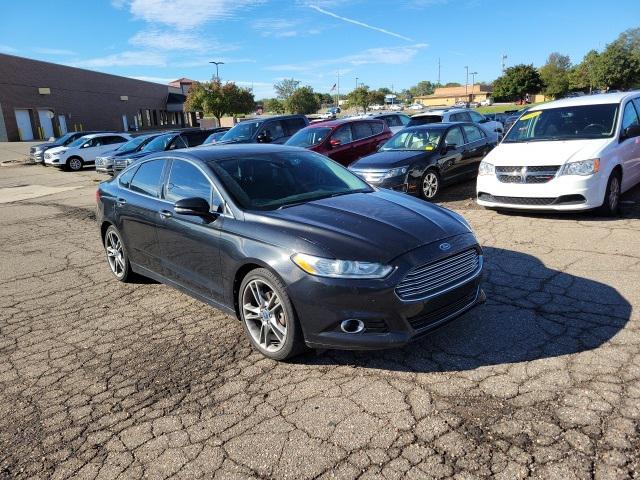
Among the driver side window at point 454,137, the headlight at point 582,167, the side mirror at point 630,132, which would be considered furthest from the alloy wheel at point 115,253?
the side mirror at point 630,132

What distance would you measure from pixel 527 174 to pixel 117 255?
5.74 metres

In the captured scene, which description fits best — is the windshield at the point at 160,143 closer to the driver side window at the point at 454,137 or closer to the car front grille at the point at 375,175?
the car front grille at the point at 375,175

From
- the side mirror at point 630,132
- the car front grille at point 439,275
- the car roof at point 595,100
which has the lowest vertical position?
the car front grille at point 439,275

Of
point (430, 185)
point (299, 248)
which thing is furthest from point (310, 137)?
point (299, 248)

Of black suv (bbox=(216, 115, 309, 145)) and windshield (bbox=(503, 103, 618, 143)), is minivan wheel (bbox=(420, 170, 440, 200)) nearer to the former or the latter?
windshield (bbox=(503, 103, 618, 143))

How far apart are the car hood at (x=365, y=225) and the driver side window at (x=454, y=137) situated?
617 centimetres

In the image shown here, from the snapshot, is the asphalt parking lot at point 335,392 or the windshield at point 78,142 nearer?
A: the asphalt parking lot at point 335,392

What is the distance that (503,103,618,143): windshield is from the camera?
766 cm

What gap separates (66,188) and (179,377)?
15254 mm

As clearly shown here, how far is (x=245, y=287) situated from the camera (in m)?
3.85

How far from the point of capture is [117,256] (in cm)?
591

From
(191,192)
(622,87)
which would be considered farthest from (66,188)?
(622,87)

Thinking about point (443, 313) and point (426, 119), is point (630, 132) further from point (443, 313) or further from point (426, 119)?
point (426, 119)

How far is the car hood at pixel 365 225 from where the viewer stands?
339cm
